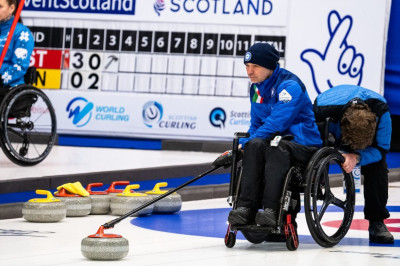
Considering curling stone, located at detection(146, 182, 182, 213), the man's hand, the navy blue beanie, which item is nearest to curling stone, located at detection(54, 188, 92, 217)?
curling stone, located at detection(146, 182, 182, 213)

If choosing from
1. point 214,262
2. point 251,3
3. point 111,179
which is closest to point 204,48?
point 251,3

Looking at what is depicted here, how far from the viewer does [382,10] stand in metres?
8.38

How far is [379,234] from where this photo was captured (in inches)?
172

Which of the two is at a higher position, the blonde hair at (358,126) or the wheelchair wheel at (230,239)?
the blonde hair at (358,126)

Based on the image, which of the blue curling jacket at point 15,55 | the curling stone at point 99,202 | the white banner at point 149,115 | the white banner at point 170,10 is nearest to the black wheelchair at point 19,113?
the blue curling jacket at point 15,55

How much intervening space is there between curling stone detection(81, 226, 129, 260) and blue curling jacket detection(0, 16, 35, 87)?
3.13m

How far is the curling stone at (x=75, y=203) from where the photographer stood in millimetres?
5078

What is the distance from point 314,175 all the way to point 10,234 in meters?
1.45

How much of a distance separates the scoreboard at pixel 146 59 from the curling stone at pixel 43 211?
409cm

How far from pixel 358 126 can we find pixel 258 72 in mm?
525

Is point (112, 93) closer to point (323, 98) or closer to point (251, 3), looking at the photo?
point (251, 3)

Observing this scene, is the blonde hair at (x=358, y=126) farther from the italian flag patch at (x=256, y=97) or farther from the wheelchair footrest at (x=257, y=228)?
the wheelchair footrest at (x=257, y=228)

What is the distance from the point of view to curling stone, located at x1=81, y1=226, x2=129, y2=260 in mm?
3602

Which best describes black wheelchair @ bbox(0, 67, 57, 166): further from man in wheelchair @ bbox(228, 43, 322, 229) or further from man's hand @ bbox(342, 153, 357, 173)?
man's hand @ bbox(342, 153, 357, 173)
